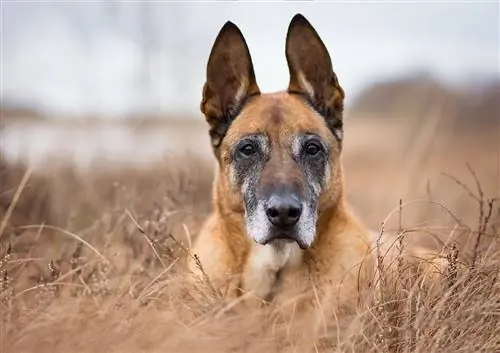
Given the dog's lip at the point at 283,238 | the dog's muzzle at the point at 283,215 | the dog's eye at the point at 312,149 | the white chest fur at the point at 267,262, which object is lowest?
the white chest fur at the point at 267,262

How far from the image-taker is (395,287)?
3834 mm

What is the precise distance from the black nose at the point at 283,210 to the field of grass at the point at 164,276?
1.54 ft

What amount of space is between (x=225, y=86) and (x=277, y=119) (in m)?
0.40

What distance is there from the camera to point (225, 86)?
16.1 feet

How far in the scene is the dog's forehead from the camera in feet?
15.4

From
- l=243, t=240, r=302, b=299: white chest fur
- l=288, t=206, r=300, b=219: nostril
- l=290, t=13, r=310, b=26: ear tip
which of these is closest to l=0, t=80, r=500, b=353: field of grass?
l=243, t=240, r=302, b=299: white chest fur

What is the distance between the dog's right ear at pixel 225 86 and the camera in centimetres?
474

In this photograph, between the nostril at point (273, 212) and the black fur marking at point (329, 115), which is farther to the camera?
the black fur marking at point (329, 115)

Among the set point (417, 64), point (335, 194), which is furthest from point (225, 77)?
point (417, 64)

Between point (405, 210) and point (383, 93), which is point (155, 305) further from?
point (383, 93)

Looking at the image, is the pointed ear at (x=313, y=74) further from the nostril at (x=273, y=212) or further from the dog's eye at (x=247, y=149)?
the nostril at (x=273, y=212)

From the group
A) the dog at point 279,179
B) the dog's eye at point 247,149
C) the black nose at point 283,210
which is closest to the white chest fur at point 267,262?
the dog at point 279,179

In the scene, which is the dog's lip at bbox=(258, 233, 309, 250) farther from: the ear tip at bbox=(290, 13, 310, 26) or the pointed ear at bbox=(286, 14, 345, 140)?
the ear tip at bbox=(290, 13, 310, 26)

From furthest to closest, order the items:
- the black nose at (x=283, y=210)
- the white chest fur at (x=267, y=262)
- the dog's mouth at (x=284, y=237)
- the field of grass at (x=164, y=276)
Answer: the white chest fur at (x=267, y=262)
the dog's mouth at (x=284, y=237)
the black nose at (x=283, y=210)
the field of grass at (x=164, y=276)
